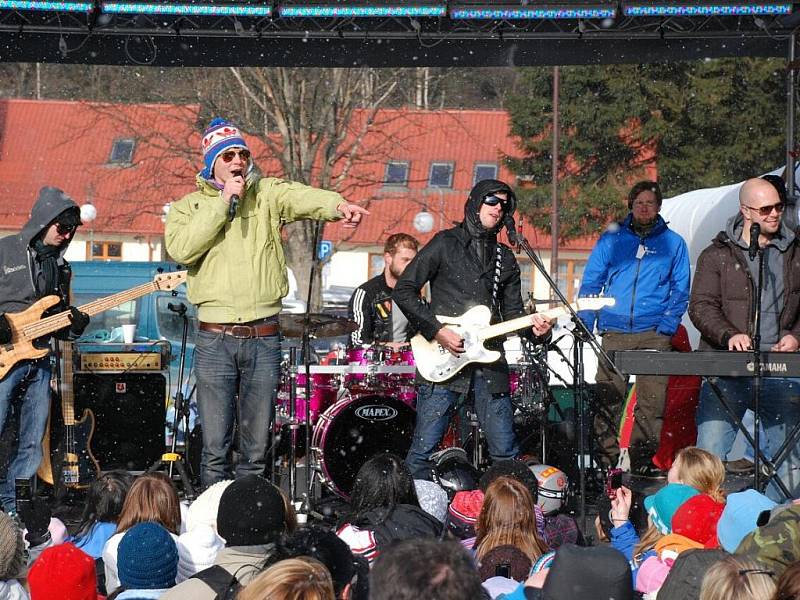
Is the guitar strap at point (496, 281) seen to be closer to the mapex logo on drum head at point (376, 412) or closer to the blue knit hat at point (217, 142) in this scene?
the mapex logo on drum head at point (376, 412)

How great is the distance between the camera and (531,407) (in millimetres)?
8398

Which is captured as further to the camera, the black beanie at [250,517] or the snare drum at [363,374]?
the snare drum at [363,374]

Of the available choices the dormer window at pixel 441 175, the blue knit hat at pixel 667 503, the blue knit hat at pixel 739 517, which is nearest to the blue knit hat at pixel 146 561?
the blue knit hat at pixel 739 517

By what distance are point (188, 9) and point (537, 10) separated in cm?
231

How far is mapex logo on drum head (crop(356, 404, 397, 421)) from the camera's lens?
25.9 feet

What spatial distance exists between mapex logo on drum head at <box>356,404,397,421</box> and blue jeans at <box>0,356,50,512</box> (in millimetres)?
2045

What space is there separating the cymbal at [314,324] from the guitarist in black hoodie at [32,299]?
1325mm

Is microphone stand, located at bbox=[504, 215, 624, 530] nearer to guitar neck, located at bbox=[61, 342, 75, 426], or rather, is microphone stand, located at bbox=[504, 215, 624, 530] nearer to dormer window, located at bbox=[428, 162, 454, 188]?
guitar neck, located at bbox=[61, 342, 75, 426]

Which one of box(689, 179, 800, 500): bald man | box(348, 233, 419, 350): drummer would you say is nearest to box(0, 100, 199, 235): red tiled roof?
box(348, 233, 419, 350): drummer

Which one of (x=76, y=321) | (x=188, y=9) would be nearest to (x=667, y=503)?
(x=76, y=321)

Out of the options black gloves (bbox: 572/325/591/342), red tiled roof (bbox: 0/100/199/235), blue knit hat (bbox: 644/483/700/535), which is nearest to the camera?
blue knit hat (bbox: 644/483/700/535)

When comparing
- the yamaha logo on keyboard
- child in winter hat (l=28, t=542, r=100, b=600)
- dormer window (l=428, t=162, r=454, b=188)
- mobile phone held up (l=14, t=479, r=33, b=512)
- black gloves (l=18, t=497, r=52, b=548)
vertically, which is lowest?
mobile phone held up (l=14, t=479, r=33, b=512)

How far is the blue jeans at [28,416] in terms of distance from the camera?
6980 mm

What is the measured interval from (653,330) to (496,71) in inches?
1206
